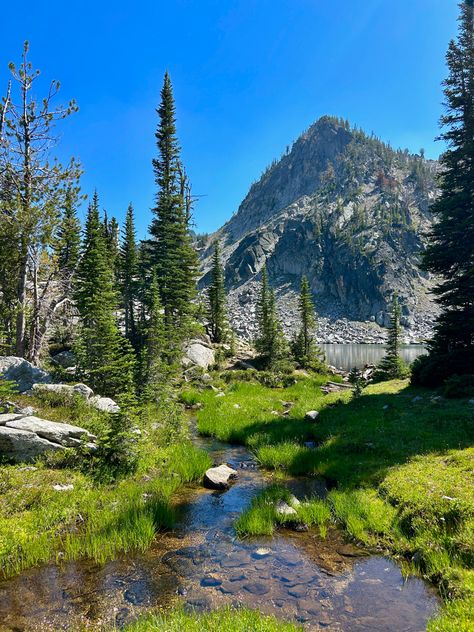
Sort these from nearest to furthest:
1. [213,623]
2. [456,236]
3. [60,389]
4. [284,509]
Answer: [213,623] → [284,509] → [60,389] → [456,236]

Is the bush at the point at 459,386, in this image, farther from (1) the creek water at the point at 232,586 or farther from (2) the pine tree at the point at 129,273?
(2) the pine tree at the point at 129,273

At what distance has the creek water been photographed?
569 cm

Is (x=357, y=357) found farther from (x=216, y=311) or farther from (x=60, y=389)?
(x=60, y=389)

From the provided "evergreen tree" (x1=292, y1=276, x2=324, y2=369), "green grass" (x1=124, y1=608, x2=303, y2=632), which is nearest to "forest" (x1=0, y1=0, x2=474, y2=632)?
"green grass" (x1=124, y1=608, x2=303, y2=632)

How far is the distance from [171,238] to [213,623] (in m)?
35.0

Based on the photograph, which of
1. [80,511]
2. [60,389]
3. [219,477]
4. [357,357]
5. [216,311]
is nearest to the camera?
[80,511]

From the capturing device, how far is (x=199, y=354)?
36.3 metres

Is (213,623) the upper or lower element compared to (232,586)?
upper

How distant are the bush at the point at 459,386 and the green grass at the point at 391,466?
897 mm

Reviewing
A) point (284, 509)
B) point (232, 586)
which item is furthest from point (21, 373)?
point (232, 586)

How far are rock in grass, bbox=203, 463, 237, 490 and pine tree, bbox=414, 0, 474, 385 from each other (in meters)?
14.1

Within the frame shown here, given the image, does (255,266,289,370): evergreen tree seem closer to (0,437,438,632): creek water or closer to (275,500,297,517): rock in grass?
(275,500,297,517): rock in grass

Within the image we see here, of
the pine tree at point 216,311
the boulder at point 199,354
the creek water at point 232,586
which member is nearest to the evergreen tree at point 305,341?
the pine tree at point 216,311

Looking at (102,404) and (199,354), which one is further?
(199,354)
